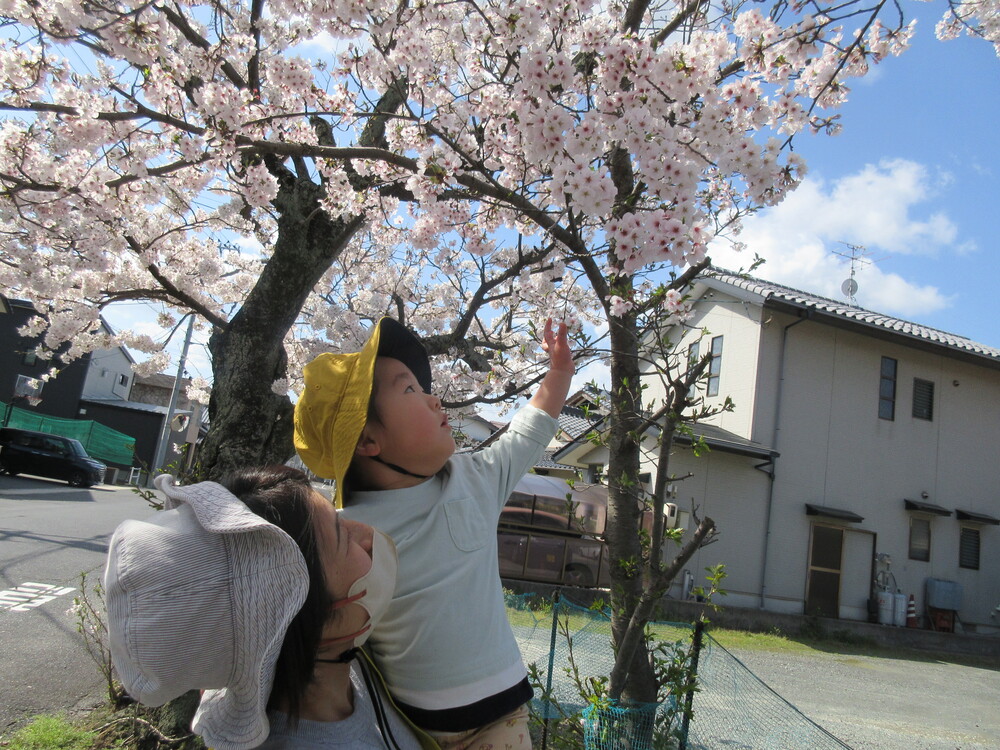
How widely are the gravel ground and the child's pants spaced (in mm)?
5377

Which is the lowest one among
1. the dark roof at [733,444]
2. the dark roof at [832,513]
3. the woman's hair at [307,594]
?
the woman's hair at [307,594]

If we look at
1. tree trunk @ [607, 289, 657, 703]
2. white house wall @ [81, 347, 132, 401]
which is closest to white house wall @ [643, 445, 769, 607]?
tree trunk @ [607, 289, 657, 703]

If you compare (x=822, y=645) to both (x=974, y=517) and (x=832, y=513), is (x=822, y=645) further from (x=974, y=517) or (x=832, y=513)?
(x=974, y=517)

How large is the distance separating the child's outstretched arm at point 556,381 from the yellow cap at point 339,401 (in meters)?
0.38

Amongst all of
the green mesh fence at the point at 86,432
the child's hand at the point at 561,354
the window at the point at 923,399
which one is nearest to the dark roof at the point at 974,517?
the window at the point at 923,399

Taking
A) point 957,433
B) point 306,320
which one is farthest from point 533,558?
point 957,433

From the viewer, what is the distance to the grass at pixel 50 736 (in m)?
3.54

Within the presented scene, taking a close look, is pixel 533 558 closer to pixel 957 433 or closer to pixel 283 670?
pixel 957 433

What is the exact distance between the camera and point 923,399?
541 inches

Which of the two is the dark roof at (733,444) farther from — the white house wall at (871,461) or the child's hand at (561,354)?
the child's hand at (561,354)

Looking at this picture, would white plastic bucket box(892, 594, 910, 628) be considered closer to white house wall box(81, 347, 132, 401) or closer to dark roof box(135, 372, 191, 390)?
white house wall box(81, 347, 132, 401)

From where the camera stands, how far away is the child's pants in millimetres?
1372

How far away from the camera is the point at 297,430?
172cm

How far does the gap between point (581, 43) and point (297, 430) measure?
2.34 m
